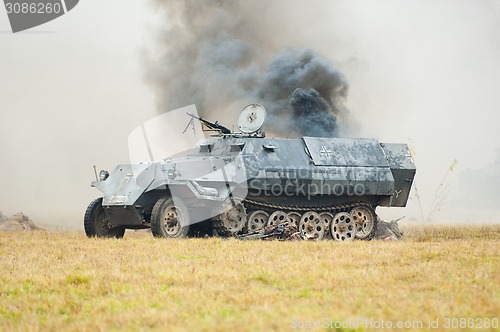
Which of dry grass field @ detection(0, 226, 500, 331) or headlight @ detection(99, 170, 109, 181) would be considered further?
headlight @ detection(99, 170, 109, 181)

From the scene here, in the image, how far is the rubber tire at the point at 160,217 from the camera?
1667 centimetres

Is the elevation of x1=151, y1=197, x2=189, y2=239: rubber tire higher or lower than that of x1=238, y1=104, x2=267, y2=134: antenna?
lower

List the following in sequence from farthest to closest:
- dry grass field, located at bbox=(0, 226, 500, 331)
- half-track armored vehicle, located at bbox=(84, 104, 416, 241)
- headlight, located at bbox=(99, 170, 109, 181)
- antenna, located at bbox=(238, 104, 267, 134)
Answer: antenna, located at bbox=(238, 104, 267, 134) → headlight, located at bbox=(99, 170, 109, 181) → half-track armored vehicle, located at bbox=(84, 104, 416, 241) → dry grass field, located at bbox=(0, 226, 500, 331)

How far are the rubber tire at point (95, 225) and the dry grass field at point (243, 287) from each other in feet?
12.7

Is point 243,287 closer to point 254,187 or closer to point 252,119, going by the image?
point 254,187

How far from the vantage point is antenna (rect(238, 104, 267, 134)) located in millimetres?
19312

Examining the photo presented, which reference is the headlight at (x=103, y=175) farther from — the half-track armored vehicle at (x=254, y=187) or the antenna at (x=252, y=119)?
the antenna at (x=252, y=119)

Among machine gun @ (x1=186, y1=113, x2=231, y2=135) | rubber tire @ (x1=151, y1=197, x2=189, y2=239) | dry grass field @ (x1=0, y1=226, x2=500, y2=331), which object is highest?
machine gun @ (x1=186, y1=113, x2=231, y2=135)

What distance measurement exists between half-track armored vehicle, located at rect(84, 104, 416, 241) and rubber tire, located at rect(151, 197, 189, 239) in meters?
Result: 0.02

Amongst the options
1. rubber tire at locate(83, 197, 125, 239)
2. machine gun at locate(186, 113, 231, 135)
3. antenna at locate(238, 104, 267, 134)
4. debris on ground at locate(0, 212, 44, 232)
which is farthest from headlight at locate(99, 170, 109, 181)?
debris on ground at locate(0, 212, 44, 232)

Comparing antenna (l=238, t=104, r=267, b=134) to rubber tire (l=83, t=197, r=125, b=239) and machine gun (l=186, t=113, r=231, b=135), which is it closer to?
machine gun (l=186, t=113, r=231, b=135)

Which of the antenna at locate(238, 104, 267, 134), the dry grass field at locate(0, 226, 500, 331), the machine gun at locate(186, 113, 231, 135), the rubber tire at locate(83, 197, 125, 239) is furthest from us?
the machine gun at locate(186, 113, 231, 135)

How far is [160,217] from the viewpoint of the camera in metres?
16.7

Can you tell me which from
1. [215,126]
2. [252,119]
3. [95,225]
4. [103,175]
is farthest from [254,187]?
[95,225]
